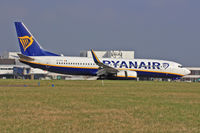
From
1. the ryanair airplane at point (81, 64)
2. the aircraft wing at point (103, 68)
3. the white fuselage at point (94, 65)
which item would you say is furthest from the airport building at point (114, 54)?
the aircraft wing at point (103, 68)

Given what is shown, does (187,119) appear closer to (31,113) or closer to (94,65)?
(31,113)

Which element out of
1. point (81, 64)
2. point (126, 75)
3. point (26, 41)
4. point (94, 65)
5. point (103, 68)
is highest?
point (26, 41)

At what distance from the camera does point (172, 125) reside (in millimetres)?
12266

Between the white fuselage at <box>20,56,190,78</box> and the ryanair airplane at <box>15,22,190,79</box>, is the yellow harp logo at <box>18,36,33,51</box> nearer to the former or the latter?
the ryanair airplane at <box>15,22,190,79</box>

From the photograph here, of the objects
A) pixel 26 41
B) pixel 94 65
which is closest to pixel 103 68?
pixel 94 65

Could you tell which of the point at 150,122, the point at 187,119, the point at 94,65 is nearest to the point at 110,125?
the point at 150,122

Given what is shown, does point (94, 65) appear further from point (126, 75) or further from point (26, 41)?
point (26, 41)

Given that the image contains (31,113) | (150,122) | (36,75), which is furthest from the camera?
(36,75)

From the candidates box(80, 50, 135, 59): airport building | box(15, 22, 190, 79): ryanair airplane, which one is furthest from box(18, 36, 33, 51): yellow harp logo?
box(80, 50, 135, 59): airport building

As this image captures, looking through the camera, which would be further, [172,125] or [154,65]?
[154,65]

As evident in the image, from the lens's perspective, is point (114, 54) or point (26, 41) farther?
point (114, 54)

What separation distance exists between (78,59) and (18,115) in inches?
1571

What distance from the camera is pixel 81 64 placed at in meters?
53.3

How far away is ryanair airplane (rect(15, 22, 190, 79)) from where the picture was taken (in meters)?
52.7
